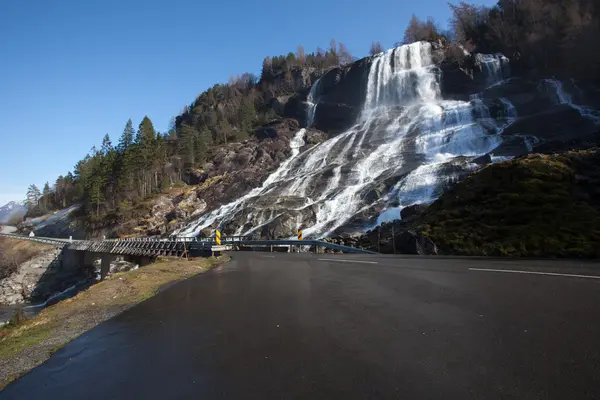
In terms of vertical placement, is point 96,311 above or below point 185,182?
below

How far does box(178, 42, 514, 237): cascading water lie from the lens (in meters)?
37.5

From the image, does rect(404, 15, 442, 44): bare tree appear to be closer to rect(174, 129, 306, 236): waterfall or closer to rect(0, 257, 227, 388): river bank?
rect(174, 129, 306, 236): waterfall

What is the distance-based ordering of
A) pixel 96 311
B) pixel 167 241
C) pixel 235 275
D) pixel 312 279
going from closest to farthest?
1. pixel 96 311
2. pixel 312 279
3. pixel 235 275
4. pixel 167 241

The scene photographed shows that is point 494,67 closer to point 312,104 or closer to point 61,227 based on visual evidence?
point 312,104

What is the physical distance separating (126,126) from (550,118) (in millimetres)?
85946

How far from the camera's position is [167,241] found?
3027 cm

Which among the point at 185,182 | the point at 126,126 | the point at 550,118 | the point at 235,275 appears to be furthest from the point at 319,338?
the point at 126,126

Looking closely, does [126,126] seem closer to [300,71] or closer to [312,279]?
[300,71]

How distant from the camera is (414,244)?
63.5 ft

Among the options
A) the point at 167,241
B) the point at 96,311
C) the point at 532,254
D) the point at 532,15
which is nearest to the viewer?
the point at 96,311

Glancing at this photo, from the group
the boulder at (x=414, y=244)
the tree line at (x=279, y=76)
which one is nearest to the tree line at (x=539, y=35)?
the tree line at (x=279, y=76)

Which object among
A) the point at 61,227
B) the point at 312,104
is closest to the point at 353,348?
the point at 312,104

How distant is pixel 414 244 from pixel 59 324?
16441mm

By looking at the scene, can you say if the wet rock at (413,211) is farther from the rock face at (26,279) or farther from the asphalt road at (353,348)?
the rock face at (26,279)
